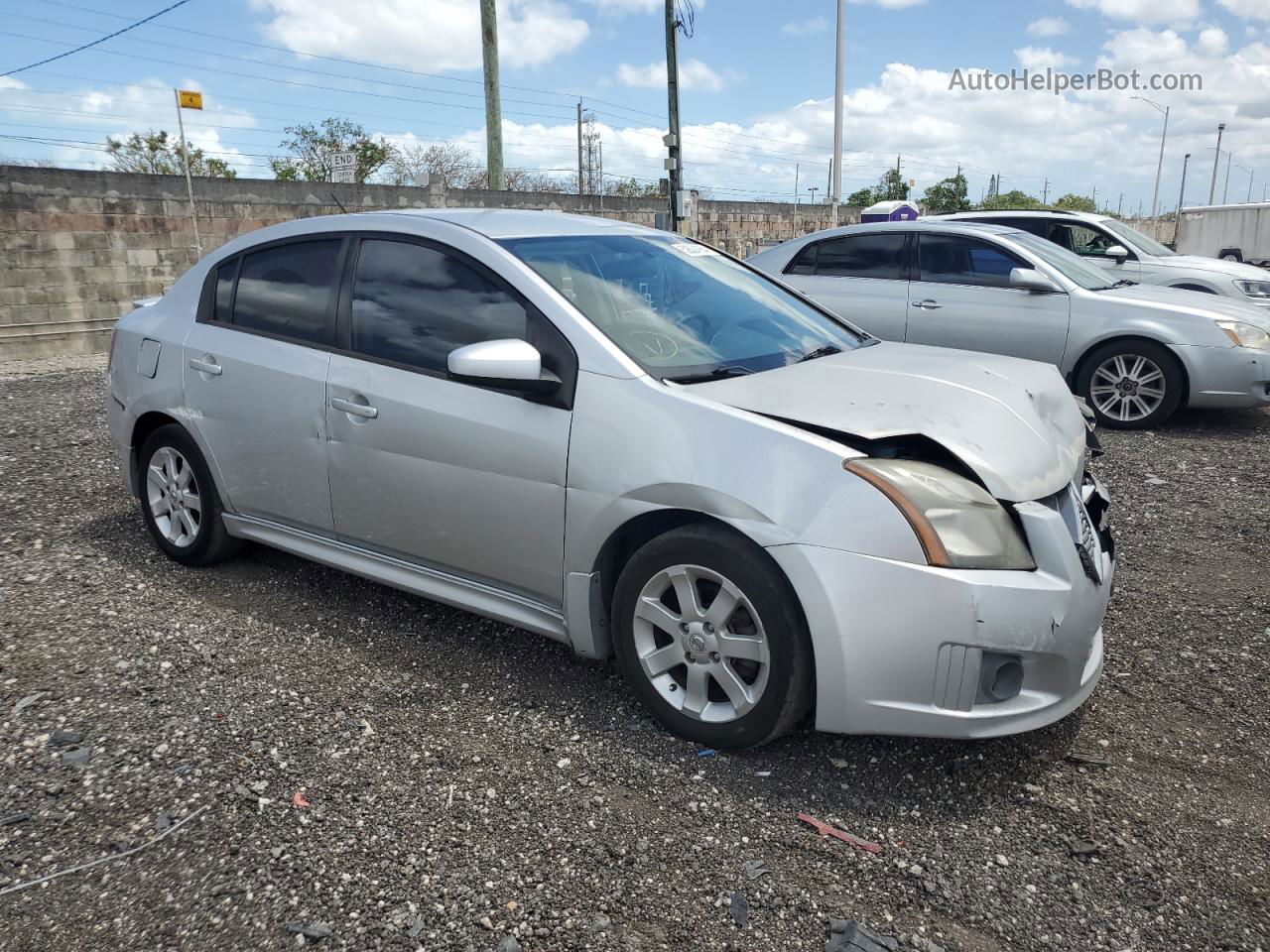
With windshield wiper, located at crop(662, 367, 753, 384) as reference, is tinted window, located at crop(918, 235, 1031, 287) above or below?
above

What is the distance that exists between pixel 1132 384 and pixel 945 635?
19.8ft

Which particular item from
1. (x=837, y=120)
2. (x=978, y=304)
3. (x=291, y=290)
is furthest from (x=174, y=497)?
(x=837, y=120)

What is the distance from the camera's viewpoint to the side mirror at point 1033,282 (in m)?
7.79

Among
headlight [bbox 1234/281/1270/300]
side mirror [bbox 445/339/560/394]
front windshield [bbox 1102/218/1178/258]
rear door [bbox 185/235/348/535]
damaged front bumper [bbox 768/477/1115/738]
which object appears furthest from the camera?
front windshield [bbox 1102/218/1178/258]

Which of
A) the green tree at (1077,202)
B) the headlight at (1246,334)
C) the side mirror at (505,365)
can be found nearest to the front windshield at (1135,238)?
the headlight at (1246,334)

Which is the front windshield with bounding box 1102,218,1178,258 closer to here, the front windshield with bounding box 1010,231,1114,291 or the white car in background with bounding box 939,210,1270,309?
the white car in background with bounding box 939,210,1270,309

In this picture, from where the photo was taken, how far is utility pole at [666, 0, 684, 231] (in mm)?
19291

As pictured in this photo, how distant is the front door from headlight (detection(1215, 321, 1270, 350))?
634 cm

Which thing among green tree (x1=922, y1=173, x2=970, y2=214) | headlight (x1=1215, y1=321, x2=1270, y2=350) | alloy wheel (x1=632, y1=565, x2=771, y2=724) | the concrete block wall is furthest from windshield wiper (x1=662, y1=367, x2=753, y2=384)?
green tree (x1=922, y1=173, x2=970, y2=214)

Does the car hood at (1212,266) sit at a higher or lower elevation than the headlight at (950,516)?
higher

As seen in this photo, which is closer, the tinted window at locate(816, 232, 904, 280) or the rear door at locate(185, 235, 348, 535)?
the rear door at locate(185, 235, 348, 535)

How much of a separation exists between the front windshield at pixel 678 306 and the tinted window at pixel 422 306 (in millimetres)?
198

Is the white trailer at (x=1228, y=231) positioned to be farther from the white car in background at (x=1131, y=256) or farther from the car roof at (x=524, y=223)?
the car roof at (x=524, y=223)

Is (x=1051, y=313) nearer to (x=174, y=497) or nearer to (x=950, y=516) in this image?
(x=950, y=516)
